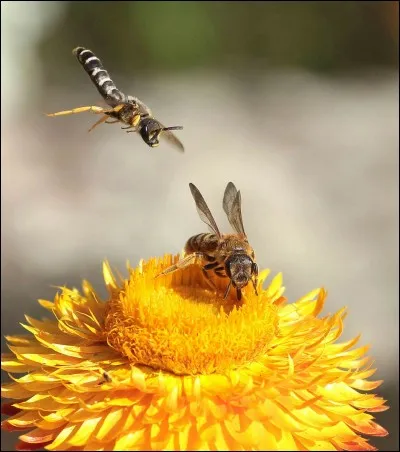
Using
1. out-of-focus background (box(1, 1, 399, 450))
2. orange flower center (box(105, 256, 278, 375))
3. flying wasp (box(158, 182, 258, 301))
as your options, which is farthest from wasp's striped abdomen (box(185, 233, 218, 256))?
out-of-focus background (box(1, 1, 399, 450))

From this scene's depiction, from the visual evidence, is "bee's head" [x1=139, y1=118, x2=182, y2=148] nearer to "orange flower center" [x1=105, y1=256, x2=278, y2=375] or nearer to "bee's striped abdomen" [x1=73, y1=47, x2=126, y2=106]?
"bee's striped abdomen" [x1=73, y1=47, x2=126, y2=106]

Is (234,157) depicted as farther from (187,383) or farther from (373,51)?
(187,383)

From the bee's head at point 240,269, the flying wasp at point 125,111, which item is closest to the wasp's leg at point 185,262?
the bee's head at point 240,269

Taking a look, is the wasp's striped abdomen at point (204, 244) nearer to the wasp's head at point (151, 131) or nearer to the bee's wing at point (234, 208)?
the bee's wing at point (234, 208)

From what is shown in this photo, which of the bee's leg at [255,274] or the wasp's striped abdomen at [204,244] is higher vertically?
the wasp's striped abdomen at [204,244]

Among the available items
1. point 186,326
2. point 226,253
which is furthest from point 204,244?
point 186,326

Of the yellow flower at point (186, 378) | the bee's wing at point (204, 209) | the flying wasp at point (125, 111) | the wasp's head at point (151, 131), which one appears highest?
the flying wasp at point (125, 111)

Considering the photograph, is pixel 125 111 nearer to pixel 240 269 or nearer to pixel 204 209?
pixel 204 209

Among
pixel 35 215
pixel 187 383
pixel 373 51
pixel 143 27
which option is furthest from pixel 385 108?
pixel 187 383
